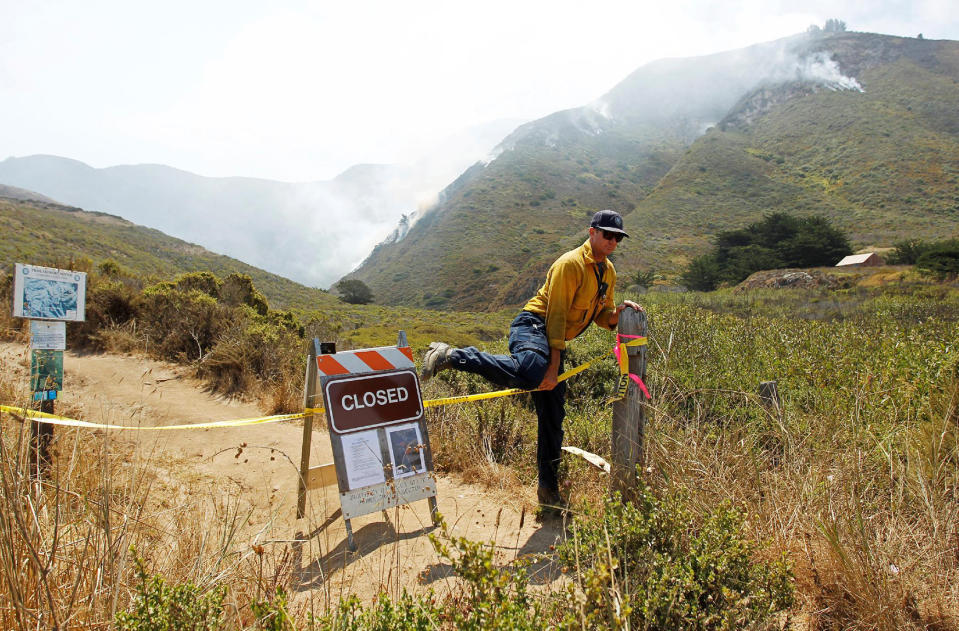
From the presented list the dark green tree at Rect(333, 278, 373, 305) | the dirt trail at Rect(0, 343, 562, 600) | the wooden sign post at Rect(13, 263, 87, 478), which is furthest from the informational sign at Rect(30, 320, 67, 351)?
the dark green tree at Rect(333, 278, 373, 305)

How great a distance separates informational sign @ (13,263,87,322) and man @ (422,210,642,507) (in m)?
2.67

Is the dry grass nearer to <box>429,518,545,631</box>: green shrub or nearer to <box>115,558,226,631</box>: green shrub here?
<box>115,558,226,631</box>: green shrub

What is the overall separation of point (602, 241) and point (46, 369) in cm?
403

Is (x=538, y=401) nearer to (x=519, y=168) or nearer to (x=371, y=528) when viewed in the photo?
(x=371, y=528)

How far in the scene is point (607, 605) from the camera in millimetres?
1554

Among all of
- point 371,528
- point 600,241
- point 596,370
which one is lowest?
point 371,528

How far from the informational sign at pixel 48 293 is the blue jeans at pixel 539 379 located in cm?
301

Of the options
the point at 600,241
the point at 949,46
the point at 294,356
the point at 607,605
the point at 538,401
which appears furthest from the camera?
the point at 949,46

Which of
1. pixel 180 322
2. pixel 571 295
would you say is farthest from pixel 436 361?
pixel 180 322

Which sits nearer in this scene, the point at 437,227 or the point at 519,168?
the point at 437,227

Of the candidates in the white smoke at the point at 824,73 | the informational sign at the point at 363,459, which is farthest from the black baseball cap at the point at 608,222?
the white smoke at the point at 824,73

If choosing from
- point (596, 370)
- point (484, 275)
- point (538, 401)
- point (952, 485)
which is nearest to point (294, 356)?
point (596, 370)

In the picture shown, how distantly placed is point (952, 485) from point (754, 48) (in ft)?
632

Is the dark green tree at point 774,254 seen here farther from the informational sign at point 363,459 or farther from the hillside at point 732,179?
the informational sign at point 363,459
